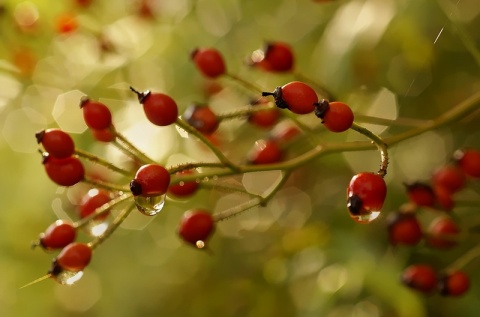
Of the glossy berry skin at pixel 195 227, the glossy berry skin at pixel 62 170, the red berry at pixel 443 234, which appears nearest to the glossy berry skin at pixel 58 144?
the glossy berry skin at pixel 62 170

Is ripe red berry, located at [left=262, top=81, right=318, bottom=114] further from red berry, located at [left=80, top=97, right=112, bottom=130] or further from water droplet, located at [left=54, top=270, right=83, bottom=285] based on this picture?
water droplet, located at [left=54, top=270, right=83, bottom=285]

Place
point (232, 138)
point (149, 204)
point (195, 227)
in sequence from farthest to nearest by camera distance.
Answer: point (232, 138)
point (195, 227)
point (149, 204)

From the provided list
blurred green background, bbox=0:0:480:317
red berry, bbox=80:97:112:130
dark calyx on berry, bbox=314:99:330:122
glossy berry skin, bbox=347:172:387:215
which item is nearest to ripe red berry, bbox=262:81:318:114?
dark calyx on berry, bbox=314:99:330:122

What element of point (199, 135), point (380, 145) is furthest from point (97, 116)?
point (380, 145)

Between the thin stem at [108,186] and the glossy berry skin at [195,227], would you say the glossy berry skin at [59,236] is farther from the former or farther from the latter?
the glossy berry skin at [195,227]

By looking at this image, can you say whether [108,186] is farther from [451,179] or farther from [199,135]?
[451,179]

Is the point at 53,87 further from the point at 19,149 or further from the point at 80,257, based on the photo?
the point at 80,257
